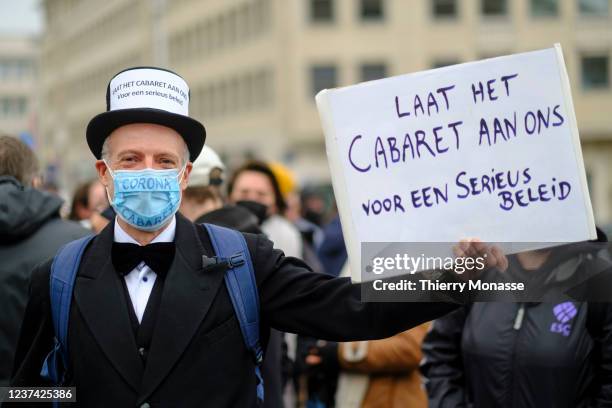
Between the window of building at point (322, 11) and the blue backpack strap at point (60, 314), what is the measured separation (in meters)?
39.9

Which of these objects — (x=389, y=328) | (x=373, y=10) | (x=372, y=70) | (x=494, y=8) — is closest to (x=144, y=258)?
(x=389, y=328)

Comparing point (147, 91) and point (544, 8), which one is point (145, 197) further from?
point (544, 8)

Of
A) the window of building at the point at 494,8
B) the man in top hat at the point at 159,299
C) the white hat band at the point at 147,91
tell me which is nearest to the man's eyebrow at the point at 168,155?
the man in top hat at the point at 159,299

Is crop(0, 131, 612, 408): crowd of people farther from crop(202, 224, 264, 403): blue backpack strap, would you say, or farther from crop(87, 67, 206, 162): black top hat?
crop(87, 67, 206, 162): black top hat

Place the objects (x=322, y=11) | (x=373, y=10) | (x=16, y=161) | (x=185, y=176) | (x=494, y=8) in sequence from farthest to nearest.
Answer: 1. (x=494, y=8)
2. (x=373, y=10)
3. (x=322, y=11)
4. (x=16, y=161)
5. (x=185, y=176)

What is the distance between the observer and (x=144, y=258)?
324cm

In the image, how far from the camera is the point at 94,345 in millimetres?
3113

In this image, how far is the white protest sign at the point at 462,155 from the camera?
3084 millimetres

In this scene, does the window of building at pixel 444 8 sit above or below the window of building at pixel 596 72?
above

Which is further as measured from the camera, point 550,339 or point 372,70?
point 372,70

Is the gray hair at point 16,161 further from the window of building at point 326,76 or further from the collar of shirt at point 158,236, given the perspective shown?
the window of building at point 326,76

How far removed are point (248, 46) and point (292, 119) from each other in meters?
5.56

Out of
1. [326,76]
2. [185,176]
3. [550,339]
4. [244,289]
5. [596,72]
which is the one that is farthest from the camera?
[596,72]

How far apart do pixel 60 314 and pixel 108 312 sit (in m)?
0.15
